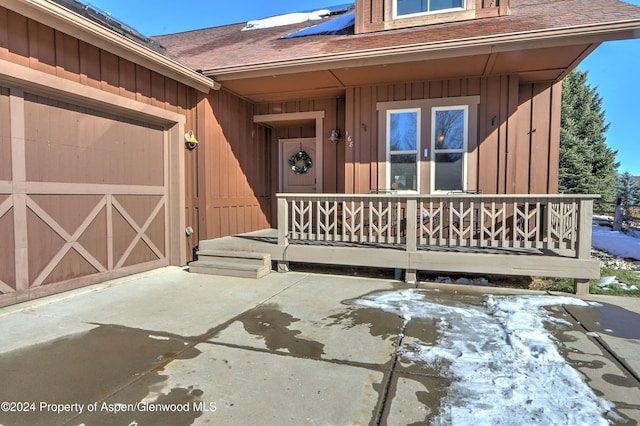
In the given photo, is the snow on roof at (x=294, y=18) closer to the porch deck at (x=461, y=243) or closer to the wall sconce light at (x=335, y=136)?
the wall sconce light at (x=335, y=136)

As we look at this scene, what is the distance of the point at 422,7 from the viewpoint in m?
5.97

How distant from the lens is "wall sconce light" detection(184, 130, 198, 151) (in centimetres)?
565

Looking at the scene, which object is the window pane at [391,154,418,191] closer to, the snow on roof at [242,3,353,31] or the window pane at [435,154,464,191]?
the window pane at [435,154,464,191]

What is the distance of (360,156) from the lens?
6.11 meters

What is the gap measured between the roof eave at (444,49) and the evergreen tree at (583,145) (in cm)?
1396

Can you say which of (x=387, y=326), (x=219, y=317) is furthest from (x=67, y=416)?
(x=387, y=326)

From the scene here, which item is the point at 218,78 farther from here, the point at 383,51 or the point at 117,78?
the point at 383,51

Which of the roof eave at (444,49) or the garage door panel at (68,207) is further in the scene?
the roof eave at (444,49)

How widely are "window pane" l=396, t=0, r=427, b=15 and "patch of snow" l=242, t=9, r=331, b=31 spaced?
8.64ft

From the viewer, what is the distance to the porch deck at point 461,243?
427 cm

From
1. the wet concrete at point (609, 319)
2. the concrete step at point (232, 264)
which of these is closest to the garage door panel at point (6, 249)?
the concrete step at point (232, 264)

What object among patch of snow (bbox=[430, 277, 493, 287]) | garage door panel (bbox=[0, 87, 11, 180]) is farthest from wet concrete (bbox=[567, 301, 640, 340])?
garage door panel (bbox=[0, 87, 11, 180])

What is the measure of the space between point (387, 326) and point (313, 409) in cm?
136

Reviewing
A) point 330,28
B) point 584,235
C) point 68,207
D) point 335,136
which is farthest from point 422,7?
point 68,207
